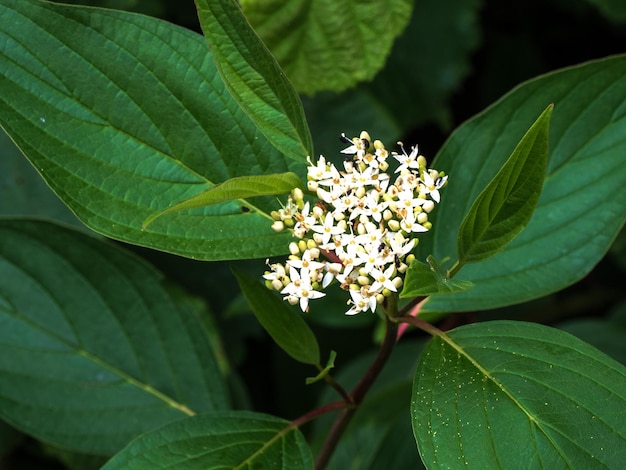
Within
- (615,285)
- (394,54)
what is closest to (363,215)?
(394,54)

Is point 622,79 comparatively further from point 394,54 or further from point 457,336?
point 394,54

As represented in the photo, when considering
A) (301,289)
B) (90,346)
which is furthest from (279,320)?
(90,346)

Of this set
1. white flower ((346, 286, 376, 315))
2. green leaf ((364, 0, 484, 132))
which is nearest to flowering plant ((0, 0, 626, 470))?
white flower ((346, 286, 376, 315))

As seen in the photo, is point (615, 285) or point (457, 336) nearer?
point (457, 336)

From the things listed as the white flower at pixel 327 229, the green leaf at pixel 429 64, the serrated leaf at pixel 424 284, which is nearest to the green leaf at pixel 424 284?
the serrated leaf at pixel 424 284

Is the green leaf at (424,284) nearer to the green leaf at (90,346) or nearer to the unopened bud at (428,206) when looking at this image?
the unopened bud at (428,206)

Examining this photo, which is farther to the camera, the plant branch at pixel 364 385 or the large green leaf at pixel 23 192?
the large green leaf at pixel 23 192

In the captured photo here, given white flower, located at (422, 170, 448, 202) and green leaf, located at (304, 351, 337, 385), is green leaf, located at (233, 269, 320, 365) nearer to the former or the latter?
green leaf, located at (304, 351, 337, 385)

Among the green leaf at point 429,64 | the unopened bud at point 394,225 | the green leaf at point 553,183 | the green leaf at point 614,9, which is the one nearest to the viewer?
the unopened bud at point 394,225
